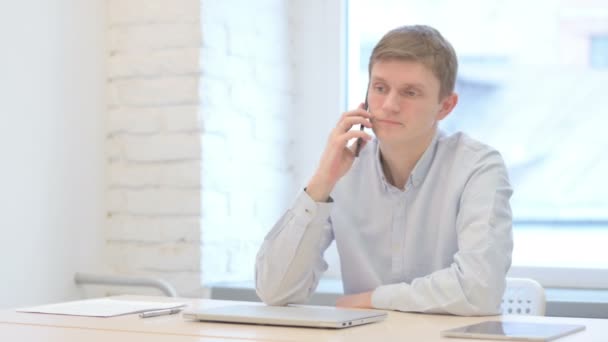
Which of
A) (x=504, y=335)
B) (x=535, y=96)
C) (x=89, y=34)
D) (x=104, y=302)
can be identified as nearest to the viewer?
(x=504, y=335)

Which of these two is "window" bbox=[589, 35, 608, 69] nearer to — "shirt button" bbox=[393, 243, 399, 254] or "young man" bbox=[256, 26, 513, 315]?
"young man" bbox=[256, 26, 513, 315]

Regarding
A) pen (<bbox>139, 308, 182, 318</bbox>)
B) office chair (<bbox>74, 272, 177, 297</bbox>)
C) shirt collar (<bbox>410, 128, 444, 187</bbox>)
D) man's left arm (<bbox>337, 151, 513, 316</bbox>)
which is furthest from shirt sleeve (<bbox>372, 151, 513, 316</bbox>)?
office chair (<bbox>74, 272, 177, 297</bbox>)

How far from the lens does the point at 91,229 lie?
2.86 m

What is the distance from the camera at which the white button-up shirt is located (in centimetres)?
192

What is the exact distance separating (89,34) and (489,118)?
128 cm

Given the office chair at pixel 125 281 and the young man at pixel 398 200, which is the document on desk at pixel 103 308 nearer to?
the young man at pixel 398 200

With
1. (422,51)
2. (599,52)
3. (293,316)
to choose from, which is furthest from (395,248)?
(599,52)

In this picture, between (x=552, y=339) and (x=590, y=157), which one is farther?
(x=590, y=157)

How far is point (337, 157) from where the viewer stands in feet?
7.06

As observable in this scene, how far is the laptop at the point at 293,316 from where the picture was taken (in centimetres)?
159

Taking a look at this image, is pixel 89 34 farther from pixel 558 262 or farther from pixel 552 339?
pixel 552 339

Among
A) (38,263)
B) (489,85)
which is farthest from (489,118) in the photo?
(38,263)

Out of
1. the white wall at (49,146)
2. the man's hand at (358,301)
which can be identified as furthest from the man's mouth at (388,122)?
the white wall at (49,146)

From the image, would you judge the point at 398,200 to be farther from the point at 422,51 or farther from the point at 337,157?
the point at 422,51
